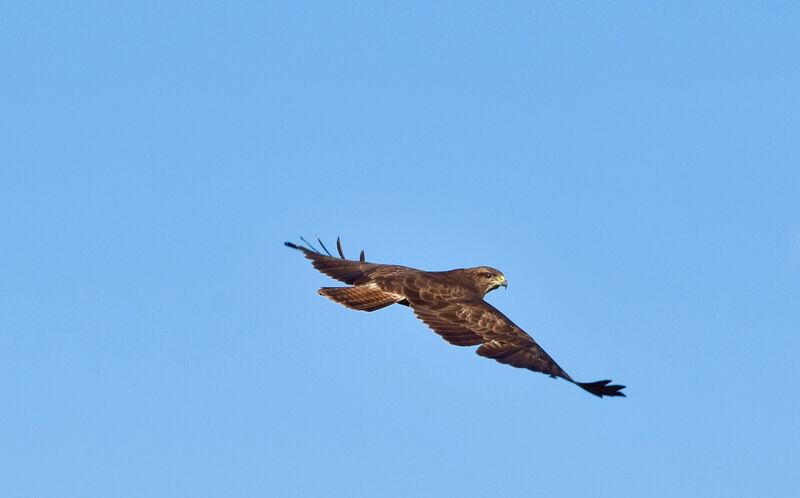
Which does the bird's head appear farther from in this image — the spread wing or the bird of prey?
the spread wing

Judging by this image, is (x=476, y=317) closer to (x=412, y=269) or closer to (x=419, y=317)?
(x=419, y=317)

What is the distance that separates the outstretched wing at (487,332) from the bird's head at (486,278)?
2336 millimetres

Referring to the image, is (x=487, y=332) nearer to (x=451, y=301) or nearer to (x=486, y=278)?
(x=451, y=301)

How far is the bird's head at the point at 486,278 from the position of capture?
27.7 m

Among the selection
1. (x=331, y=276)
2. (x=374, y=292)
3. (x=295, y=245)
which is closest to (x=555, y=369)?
(x=374, y=292)

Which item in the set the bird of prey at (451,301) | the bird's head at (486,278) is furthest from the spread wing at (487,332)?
the bird's head at (486,278)

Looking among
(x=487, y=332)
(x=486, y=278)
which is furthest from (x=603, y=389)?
(x=486, y=278)

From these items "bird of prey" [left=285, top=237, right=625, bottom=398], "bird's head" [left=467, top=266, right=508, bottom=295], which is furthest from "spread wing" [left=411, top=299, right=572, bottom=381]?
"bird's head" [left=467, top=266, right=508, bottom=295]

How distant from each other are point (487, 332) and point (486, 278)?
166 inches

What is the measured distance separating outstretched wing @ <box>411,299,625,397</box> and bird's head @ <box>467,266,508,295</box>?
92.0 inches

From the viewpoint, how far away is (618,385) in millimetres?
20891

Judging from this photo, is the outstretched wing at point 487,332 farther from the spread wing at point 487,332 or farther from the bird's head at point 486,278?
the bird's head at point 486,278

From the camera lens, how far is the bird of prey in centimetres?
2290

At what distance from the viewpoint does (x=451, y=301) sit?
82.3 feet
